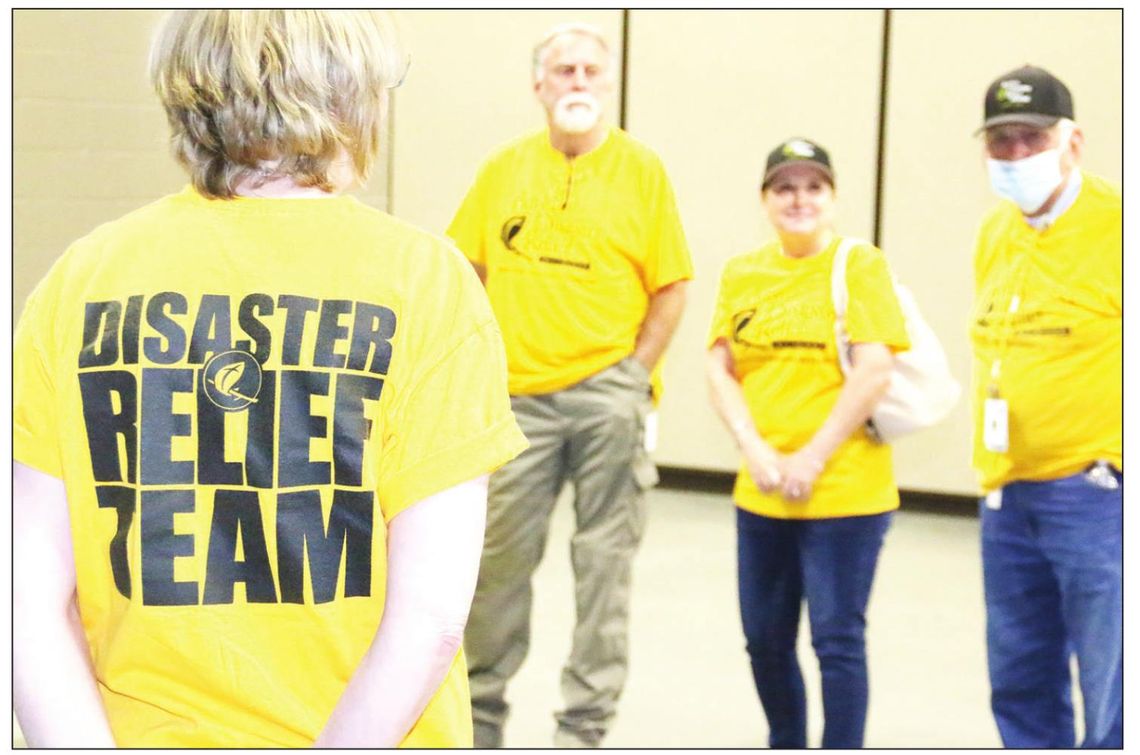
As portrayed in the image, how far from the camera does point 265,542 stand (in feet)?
3.47

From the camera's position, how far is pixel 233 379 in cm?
105

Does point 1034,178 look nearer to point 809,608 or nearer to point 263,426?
point 809,608

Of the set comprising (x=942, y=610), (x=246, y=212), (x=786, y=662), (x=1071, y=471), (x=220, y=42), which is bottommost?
(x=942, y=610)

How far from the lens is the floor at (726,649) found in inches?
127

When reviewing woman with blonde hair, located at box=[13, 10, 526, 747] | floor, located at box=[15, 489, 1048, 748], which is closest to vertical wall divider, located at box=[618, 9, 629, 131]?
floor, located at box=[15, 489, 1048, 748]

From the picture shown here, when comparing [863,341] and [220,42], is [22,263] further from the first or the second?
[220,42]

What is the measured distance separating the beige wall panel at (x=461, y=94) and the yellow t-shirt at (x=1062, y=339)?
328 centimetres

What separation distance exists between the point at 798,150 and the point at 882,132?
2.78 meters

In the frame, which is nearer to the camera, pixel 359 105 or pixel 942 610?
pixel 359 105

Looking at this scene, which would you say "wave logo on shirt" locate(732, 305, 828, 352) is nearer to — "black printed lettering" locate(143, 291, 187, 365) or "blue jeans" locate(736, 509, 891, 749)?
"blue jeans" locate(736, 509, 891, 749)

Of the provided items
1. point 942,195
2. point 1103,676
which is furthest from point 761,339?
point 942,195

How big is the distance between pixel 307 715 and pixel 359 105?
0.50m

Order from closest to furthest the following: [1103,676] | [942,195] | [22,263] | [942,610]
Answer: [1103,676]
[22,263]
[942,610]
[942,195]

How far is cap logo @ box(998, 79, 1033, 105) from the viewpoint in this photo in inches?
98.9
